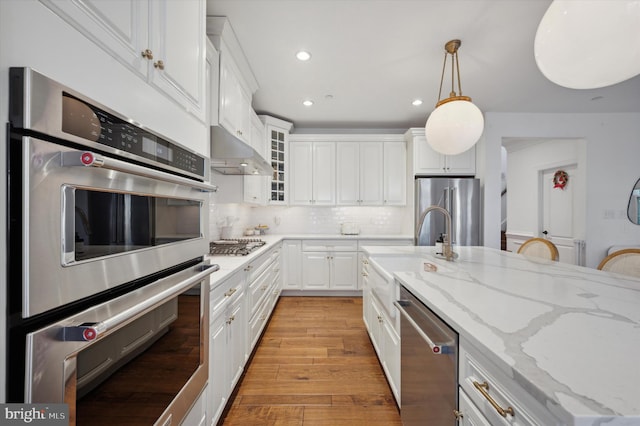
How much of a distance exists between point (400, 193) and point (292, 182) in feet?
5.64

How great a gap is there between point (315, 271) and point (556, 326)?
3.20 metres

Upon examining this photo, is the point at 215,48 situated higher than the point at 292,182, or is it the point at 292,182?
the point at 215,48

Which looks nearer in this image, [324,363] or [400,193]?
[324,363]

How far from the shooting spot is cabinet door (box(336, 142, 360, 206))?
405cm

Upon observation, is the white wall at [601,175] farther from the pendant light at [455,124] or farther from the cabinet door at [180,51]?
the cabinet door at [180,51]

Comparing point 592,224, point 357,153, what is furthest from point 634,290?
point 592,224

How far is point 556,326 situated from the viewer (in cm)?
74

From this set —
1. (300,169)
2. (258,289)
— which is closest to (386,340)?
(258,289)

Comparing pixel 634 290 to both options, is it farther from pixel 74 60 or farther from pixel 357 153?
pixel 357 153

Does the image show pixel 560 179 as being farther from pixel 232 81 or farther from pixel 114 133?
pixel 114 133

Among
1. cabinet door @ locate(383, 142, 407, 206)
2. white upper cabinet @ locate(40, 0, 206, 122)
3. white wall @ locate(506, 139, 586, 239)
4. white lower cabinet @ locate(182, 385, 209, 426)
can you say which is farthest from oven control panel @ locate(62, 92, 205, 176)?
white wall @ locate(506, 139, 586, 239)

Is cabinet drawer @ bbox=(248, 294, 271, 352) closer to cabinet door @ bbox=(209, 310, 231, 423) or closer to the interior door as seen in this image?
cabinet door @ bbox=(209, 310, 231, 423)

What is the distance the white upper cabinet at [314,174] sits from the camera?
159 inches

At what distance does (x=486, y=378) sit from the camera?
699mm
